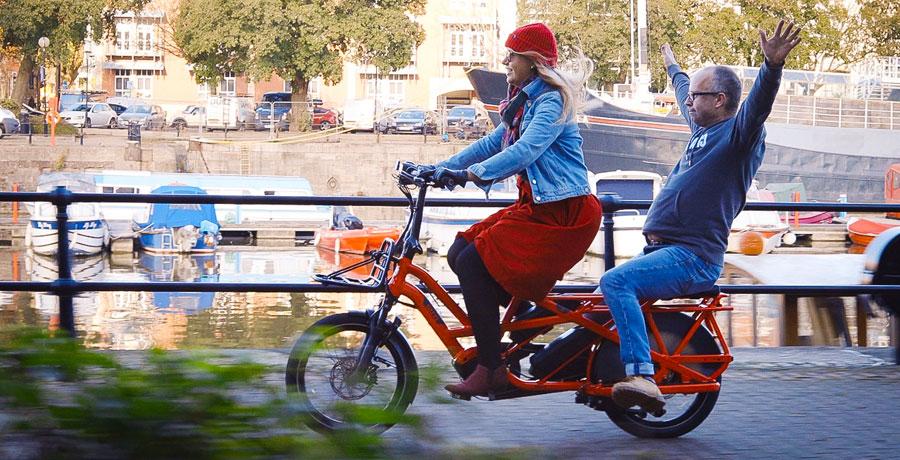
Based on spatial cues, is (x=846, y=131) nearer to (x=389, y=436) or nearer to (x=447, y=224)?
(x=447, y=224)

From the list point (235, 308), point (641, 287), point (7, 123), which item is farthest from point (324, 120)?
point (641, 287)

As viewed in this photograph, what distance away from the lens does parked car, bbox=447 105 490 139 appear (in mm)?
53156

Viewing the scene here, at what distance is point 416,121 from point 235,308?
29.8 m

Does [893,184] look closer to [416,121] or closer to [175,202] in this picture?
[416,121]

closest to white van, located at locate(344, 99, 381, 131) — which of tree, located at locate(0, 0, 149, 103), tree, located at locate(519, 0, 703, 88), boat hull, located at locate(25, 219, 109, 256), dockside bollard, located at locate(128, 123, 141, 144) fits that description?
tree, located at locate(519, 0, 703, 88)

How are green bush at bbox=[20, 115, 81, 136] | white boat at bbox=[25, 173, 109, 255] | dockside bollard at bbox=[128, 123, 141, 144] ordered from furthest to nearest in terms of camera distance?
green bush at bbox=[20, 115, 81, 136] → dockside bollard at bbox=[128, 123, 141, 144] → white boat at bbox=[25, 173, 109, 255]

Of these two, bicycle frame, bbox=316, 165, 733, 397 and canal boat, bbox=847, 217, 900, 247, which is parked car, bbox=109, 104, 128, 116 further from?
bicycle frame, bbox=316, 165, 733, 397

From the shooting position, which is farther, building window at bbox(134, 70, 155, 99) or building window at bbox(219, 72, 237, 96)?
building window at bbox(134, 70, 155, 99)

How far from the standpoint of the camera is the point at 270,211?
4478 centimetres

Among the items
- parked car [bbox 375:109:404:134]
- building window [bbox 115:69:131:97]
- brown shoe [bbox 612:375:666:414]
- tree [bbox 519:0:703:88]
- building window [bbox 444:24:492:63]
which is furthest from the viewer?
building window [bbox 115:69:131:97]

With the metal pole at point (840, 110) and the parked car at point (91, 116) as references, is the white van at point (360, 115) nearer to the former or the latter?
the parked car at point (91, 116)

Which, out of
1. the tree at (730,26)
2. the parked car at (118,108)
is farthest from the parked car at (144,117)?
the tree at (730,26)

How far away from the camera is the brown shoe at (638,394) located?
15.1 ft

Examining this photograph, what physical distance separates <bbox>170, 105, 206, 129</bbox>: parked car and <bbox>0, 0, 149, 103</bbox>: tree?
19.0ft
